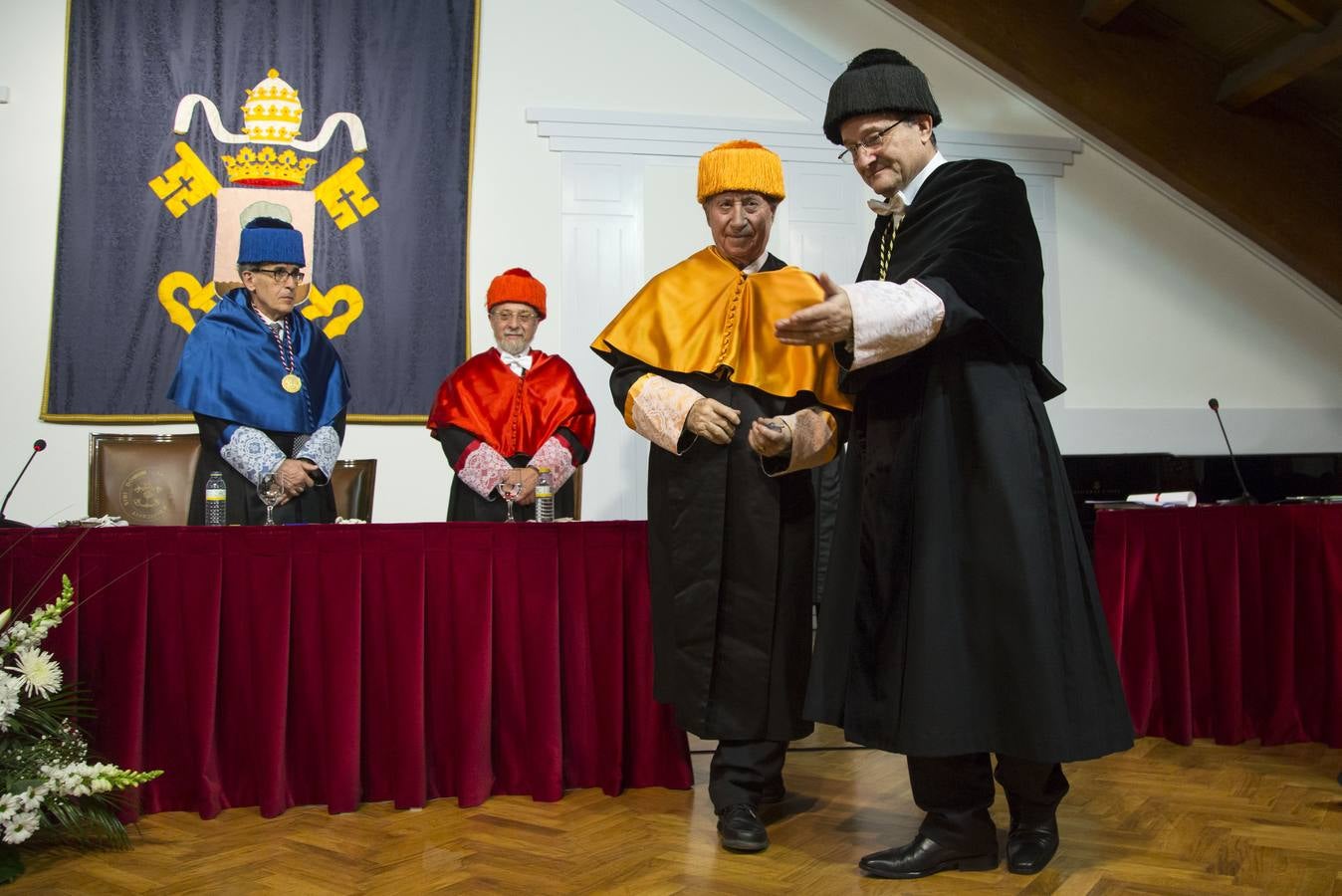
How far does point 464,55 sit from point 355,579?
356 cm

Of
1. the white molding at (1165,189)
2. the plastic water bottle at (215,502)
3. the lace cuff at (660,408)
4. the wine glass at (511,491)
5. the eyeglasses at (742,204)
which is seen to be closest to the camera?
the lace cuff at (660,408)

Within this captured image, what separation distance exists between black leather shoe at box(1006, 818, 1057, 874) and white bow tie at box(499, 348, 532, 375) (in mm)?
2383

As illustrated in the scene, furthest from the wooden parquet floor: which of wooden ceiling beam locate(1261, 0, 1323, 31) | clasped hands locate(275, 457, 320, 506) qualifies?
wooden ceiling beam locate(1261, 0, 1323, 31)

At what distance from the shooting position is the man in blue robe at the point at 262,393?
10.6ft

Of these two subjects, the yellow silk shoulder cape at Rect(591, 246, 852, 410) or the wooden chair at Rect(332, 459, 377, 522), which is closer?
the yellow silk shoulder cape at Rect(591, 246, 852, 410)

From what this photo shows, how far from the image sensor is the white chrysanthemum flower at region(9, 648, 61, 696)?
241 cm

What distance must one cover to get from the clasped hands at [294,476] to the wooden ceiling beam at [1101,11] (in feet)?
15.0

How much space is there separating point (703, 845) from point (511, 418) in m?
1.85

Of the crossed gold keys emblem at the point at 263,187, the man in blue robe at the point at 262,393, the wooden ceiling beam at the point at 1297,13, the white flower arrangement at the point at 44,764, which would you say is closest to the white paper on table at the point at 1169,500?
the wooden ceiling beam at the point at 1297,13

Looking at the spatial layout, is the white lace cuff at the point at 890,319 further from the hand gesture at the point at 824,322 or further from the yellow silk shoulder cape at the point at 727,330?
the yellow silk shoulder cape at the point at 727,330

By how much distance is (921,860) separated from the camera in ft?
7.01

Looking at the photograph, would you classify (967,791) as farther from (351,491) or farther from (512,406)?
(351,491)

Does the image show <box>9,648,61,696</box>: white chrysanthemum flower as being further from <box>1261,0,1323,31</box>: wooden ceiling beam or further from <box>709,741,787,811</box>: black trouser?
<box>1261,0,1323,31</box>: wooden ceiling beam

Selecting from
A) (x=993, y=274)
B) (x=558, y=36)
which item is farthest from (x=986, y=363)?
(x=558, y=36)
